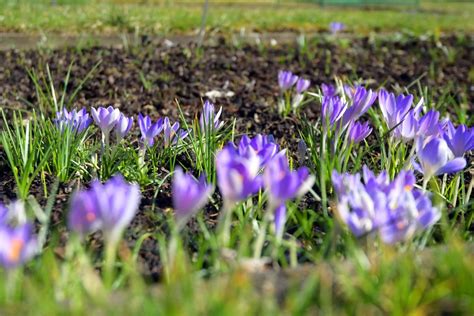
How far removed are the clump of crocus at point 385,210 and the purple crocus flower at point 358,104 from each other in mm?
431

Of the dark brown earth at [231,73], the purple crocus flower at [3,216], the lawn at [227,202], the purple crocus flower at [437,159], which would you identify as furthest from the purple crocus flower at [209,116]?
the purple crocus flower at [3,216]

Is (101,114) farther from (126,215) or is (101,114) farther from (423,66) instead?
(423,66)

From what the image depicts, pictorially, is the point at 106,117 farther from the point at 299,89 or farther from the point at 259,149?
the point at 299,89

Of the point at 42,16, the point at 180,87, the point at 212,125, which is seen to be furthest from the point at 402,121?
the point at 42,16

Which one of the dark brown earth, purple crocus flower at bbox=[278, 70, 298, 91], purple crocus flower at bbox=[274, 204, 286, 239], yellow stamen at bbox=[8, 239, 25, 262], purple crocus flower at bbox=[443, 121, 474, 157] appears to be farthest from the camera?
the dark brown earth

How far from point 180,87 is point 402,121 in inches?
67.7

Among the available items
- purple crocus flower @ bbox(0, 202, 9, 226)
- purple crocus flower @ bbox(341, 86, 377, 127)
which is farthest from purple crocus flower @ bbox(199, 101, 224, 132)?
purple crocus flower @ bbox(0, 202, 9, 226)

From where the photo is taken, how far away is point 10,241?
3.03 feet

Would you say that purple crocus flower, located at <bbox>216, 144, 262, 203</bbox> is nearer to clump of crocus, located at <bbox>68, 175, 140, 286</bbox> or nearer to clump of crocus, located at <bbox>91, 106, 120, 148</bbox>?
clump of crocus, located at <bbox>68, 175, 140, 286</bbox>

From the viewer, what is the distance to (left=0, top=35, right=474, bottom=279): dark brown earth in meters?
2.80

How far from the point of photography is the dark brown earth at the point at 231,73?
2.80 m

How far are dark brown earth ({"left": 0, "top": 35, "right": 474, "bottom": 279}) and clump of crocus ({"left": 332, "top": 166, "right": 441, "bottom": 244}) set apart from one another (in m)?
0.95

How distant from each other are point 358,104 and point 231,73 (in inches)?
76.1

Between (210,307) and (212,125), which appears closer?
(210,307)
